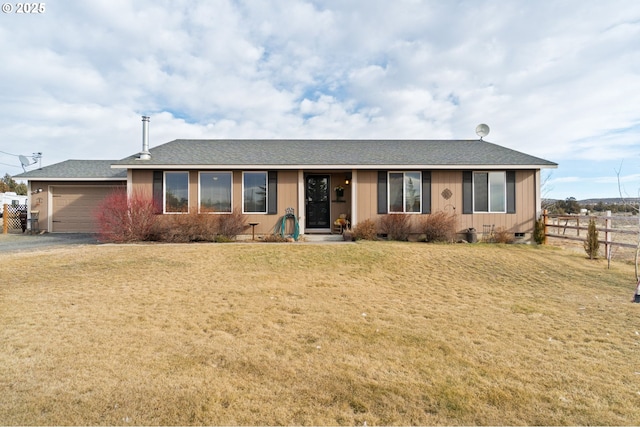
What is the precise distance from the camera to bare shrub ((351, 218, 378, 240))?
36.2 feet

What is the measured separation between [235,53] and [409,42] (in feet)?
24.6

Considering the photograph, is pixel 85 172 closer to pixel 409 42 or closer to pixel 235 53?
pixel 235 53

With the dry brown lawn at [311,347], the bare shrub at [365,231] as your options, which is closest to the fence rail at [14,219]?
the dry brown lawn at [311,347]

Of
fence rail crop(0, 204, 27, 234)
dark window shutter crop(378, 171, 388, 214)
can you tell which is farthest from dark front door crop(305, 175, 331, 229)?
fence rail crop(0, 204, 27, 234)

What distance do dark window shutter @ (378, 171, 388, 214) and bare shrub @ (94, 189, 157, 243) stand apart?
825cm

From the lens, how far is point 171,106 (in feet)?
57.9

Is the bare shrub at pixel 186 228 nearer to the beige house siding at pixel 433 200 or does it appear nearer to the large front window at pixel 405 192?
the beige house siding at pixel 433 200

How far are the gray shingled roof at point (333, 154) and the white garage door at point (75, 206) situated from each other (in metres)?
4.52

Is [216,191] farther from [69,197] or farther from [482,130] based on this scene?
[482,130]

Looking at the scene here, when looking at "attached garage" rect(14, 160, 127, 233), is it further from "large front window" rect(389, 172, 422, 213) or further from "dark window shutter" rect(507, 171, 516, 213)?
"dark window shutter" rect(507, 171, 516, 213)

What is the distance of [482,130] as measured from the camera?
1448 cm

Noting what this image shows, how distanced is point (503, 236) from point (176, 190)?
12424mm

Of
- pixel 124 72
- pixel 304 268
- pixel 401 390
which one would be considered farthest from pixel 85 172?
pixel 401 390

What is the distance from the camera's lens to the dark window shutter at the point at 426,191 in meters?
11.7
